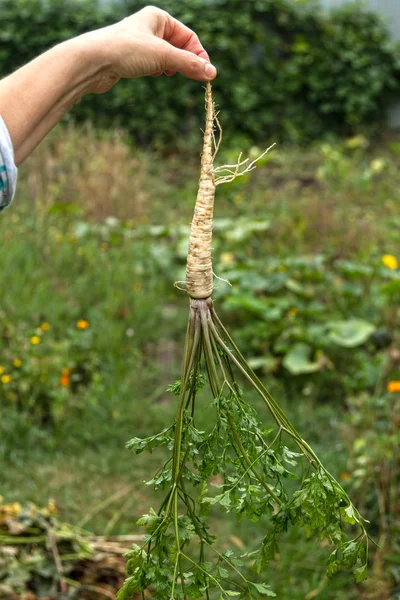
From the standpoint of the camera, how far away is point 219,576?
1.39 metres

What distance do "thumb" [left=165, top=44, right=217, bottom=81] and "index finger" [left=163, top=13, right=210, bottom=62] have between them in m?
0.12

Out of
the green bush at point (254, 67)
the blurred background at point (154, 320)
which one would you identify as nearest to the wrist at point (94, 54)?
the blurred background at point (154, 320)

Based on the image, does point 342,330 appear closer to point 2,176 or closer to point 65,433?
point 65,433

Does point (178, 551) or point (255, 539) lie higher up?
point (178, 551)

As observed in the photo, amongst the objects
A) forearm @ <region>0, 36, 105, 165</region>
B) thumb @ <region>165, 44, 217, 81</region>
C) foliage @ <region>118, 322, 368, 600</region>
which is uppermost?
thumb @ <region>165, 44, 217, 81</region>

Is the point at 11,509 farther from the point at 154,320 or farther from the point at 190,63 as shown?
the point at 190,63

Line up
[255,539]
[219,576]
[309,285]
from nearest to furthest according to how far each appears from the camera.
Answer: [219,576] → [255,539] → [309,285]

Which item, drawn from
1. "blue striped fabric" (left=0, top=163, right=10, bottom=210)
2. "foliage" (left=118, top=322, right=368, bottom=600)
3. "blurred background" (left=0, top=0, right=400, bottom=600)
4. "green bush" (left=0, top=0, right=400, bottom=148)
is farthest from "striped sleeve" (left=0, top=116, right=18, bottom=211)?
"green bush" (left=0, top=0, right=400, bottom=148)

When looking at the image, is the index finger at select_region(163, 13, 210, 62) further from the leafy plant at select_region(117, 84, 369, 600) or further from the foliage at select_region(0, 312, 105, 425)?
the foliage at select_region(0, 312, 105, 425)

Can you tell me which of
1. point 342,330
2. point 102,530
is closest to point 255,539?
point 102,530

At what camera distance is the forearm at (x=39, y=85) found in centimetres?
153

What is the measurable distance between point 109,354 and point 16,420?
0.69m

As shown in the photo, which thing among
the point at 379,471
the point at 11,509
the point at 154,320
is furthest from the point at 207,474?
the point at 154,320

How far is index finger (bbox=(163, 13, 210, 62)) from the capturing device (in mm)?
1678
